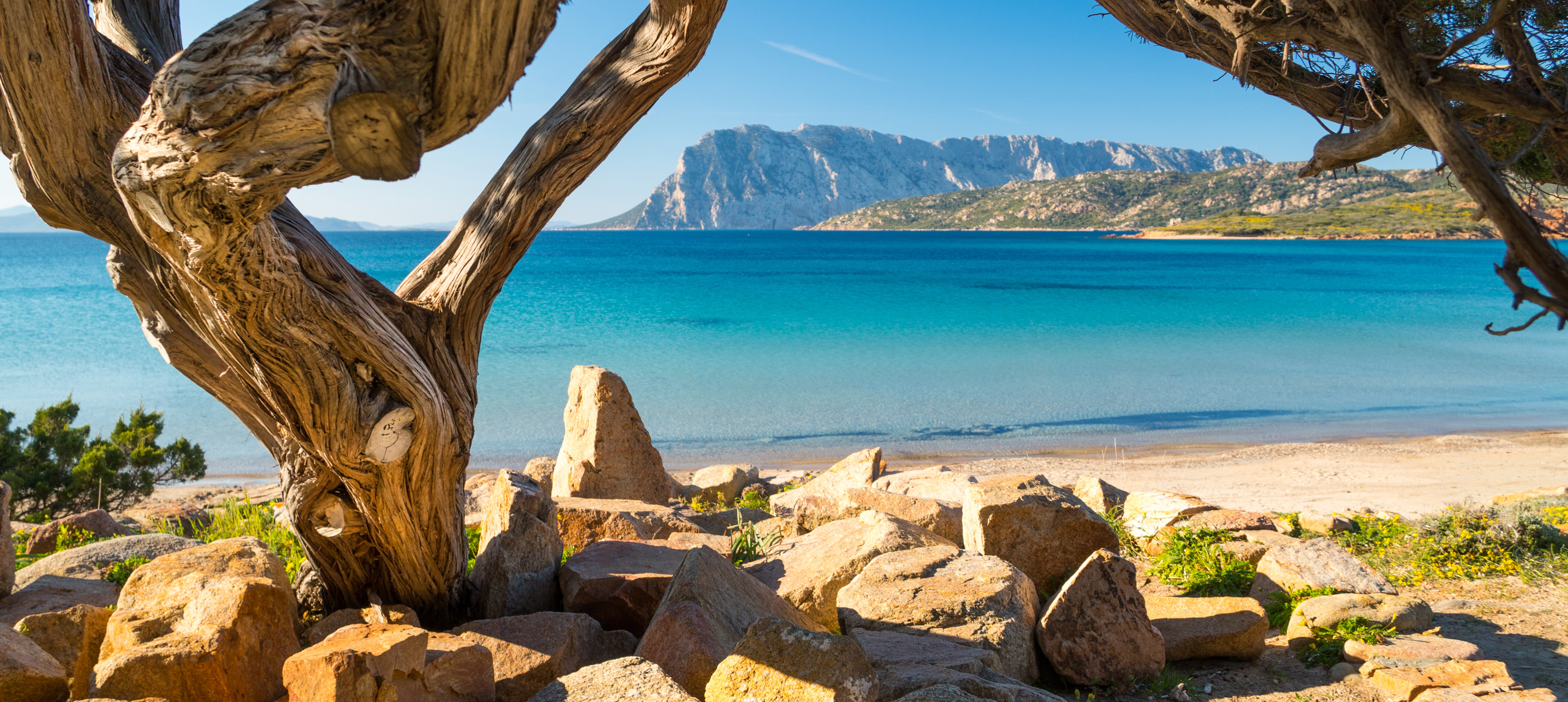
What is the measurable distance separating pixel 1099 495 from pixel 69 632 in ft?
21.1

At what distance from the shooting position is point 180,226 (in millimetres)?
2084

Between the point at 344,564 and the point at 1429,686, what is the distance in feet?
15.5

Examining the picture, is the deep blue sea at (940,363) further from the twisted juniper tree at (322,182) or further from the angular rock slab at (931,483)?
the twisted juniper tree at (322,182)

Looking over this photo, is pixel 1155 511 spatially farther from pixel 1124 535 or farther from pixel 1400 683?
pixel 1400 683

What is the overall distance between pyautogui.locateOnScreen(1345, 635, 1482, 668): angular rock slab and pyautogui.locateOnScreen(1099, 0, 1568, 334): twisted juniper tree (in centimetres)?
168

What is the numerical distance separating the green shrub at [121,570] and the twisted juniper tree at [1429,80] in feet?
18.8

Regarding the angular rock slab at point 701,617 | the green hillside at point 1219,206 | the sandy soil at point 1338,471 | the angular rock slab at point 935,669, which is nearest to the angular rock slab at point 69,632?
the angular rock slab at point 701,617

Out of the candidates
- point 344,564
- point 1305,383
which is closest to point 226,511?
point 344,564

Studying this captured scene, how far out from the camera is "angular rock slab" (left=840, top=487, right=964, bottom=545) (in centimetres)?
551

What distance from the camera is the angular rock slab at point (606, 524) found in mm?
5070

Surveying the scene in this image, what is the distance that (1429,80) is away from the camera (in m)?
2.63

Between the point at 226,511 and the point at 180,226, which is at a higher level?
the point at 180,226

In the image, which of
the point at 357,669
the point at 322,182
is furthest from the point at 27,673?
the point at 322,182

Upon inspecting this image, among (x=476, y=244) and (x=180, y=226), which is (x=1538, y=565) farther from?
(x=180, y=226)
